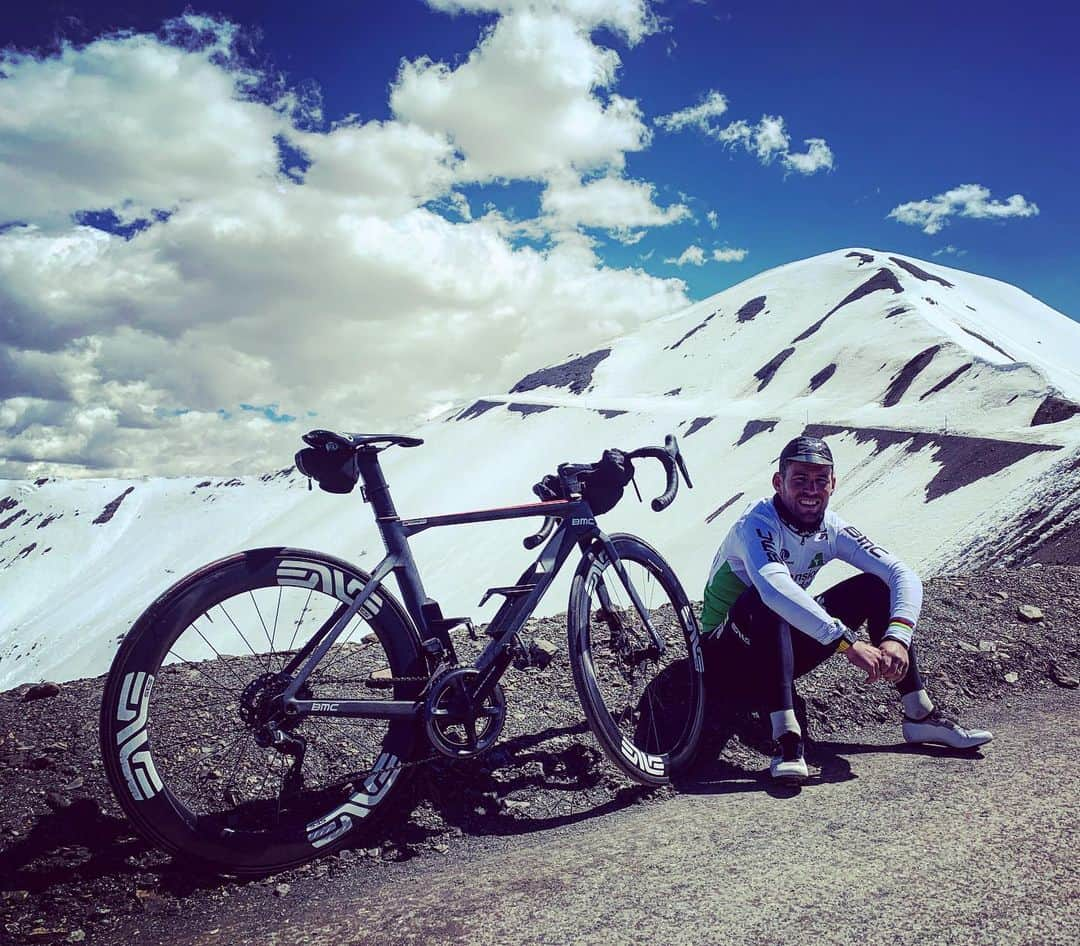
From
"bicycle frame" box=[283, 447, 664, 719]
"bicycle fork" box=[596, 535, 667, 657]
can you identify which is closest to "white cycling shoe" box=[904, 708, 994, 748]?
"bicycle fork" box=[596, 535, 667, 657]

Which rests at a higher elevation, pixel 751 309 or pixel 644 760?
pixel 751 309

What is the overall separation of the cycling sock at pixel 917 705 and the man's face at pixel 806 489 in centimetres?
115

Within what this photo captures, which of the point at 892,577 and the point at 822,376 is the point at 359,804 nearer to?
the point at 892,577

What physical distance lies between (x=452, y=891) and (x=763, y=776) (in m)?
2.03

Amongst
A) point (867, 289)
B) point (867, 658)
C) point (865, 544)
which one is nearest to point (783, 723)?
point (867, 658)

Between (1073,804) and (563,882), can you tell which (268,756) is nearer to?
(563,882)

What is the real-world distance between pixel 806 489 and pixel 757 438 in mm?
51018

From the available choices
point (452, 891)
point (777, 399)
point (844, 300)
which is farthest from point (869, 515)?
point (844, 300)

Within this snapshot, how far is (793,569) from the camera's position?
4.32m

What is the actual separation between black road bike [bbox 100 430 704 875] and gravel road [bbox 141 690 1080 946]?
0.37m

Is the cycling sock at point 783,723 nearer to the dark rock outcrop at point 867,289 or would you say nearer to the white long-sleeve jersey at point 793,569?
the white long-sleeve jersey at point 793,569

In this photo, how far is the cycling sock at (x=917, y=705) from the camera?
404cm

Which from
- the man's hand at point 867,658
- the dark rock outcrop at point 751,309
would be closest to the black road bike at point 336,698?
the man's hand at point 867,658

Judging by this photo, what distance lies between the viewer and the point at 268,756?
11.2 ft
